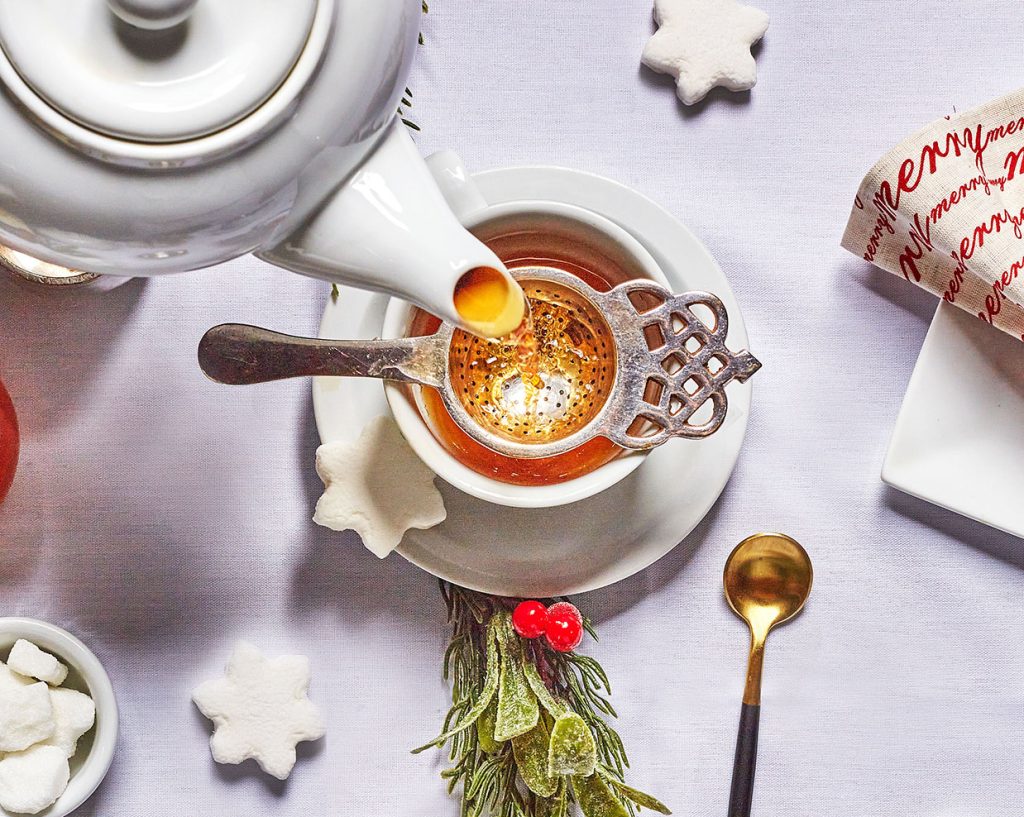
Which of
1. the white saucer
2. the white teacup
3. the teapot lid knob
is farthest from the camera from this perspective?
the white saucer

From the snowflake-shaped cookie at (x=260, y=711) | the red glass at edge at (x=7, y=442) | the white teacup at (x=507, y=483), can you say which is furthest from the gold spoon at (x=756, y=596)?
the red glass at edge at (x=7, y=442)

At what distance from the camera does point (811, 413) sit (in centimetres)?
96

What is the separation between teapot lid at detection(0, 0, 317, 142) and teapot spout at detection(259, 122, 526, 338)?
8cm

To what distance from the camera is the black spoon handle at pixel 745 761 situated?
0.94 m

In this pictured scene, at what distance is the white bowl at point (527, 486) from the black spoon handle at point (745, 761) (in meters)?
0.29

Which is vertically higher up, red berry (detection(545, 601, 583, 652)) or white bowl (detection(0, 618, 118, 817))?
red berry (detection(545, 601, 583, 652))

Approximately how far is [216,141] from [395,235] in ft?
0.33

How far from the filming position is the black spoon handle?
942mm

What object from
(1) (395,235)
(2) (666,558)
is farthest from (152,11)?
(2) (666,558)

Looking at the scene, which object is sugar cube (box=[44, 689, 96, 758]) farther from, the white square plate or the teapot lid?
the white square plate

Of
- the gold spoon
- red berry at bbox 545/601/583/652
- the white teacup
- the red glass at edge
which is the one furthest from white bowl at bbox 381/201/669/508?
the red glass at edge

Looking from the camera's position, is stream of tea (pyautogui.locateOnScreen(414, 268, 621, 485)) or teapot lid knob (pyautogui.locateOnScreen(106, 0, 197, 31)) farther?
stream of tea (pyautogui.locateOnScreen(414, 268, 621, 485))

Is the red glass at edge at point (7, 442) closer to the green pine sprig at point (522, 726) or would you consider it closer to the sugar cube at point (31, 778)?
the sugar cube at point (31, 778)

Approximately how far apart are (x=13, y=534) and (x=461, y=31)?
0.57m
